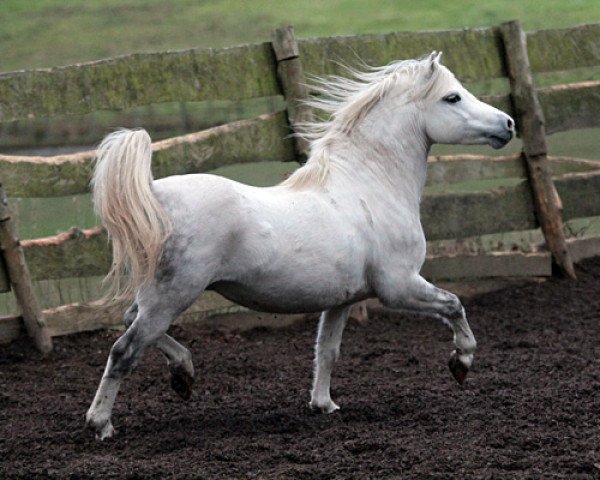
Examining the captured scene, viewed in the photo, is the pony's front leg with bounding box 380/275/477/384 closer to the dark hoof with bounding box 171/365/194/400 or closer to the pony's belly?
the pony's belly

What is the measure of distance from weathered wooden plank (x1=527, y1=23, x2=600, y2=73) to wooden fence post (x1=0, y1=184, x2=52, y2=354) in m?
4.24

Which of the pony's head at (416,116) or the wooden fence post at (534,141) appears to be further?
the wooden fence post at (534,141)

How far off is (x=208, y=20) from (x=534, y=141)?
17.3m

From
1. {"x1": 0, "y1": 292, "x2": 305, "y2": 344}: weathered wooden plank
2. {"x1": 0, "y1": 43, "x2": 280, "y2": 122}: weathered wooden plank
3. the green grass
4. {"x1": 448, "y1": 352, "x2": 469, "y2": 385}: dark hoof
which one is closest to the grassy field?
the green grass

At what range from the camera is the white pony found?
4.73m

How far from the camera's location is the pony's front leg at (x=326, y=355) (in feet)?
18.0

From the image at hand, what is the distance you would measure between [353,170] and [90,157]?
2.01 meters

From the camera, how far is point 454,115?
5625 mm

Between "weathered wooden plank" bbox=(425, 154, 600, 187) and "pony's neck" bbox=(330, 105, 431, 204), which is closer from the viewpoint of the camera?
"pony's neck" bbox=(330, 105, 431, 204)

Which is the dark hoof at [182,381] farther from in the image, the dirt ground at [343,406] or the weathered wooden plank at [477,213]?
the weathered wooden plank at [477,213]

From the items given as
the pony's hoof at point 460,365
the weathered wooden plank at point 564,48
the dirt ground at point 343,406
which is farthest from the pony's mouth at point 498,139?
the weathered wooden plank at point 564,48

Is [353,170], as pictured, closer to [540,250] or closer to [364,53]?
[364,53]

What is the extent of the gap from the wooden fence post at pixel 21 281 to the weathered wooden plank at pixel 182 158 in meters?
0.19

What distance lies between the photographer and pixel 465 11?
23.3 metres
